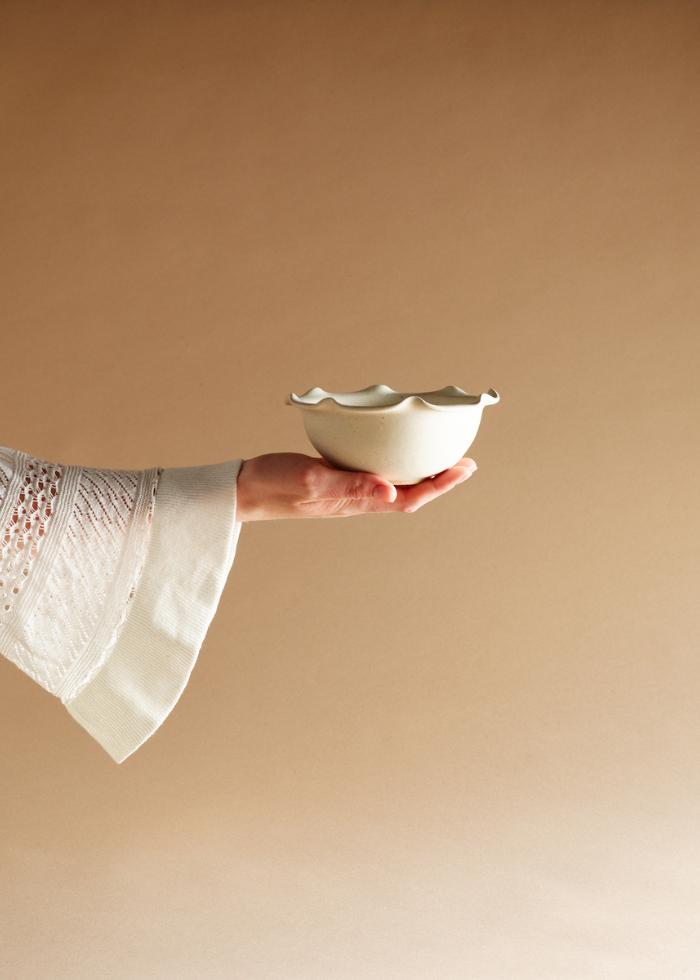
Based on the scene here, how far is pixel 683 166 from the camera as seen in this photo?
7.62 ft

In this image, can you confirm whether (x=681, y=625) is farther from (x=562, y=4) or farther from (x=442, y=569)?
(x=562, y=4)

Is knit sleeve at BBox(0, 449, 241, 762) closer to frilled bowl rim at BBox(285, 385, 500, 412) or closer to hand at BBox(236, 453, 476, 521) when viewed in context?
hand at BBox(236, 453, 476, 521)

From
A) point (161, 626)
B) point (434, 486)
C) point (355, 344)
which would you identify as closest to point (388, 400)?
point (434, 486)

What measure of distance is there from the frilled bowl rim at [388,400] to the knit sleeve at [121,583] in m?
0.18

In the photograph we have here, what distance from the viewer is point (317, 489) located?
Result: 3.73 feet

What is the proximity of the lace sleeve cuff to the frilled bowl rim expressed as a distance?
7.6 inches

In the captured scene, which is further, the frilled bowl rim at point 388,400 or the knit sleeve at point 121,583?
the knit sleeve at point 121,583

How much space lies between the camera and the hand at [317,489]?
3.64ft

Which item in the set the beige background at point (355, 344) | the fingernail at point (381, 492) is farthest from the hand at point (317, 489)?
the beige background at point (355, 344)

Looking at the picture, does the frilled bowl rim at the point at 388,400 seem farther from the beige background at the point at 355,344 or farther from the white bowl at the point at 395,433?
the beige background at the point at 355,344

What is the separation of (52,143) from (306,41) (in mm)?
701

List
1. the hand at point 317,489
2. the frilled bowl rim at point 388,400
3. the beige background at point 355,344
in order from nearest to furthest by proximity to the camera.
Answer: the frilled bowl rim at point 388,400 → the hand at point 317,489 → the beige background at point 355,344

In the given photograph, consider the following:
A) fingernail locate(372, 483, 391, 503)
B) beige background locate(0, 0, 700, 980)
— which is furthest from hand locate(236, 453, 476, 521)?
beige background locate(0, 0, 700, 980)

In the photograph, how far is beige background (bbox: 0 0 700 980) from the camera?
2303 mm
